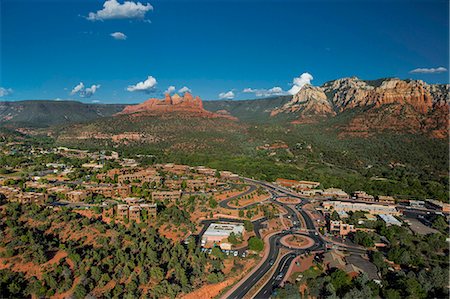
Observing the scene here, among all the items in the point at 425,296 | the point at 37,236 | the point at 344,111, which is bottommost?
the point at 425,296

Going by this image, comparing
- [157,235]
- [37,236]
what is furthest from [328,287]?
[37,236]

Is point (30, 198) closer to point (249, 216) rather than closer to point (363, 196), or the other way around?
point (249, 216)

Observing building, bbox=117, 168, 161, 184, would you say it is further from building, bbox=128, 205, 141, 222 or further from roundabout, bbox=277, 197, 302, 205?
roundabout, bbox=277, 197, 302, 205

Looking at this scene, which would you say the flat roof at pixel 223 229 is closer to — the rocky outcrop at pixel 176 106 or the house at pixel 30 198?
the house at pixel 30 198

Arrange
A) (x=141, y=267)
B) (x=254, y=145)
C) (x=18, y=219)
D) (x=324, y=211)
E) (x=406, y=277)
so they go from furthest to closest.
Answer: (x=254, y=145), (x=324, y=211), (x=18, y=219), (x=141, y=267), (x=406, y=277)

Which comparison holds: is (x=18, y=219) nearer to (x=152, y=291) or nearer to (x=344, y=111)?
(x=152, y=291)
